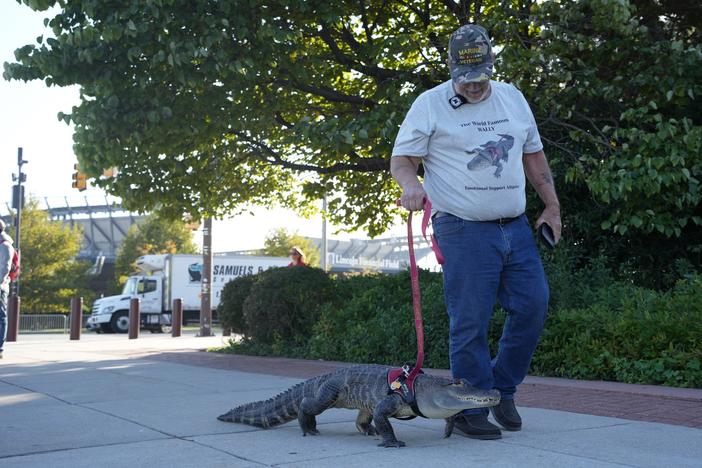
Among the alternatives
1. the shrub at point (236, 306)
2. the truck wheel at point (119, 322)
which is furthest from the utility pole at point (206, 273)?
the truck wheel at point (119, 322)

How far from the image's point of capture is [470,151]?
4055 mm

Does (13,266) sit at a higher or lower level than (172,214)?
lower

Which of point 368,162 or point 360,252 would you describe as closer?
point 368,162

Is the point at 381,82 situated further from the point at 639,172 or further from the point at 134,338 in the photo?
the point at 134,338

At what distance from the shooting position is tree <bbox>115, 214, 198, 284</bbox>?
165 ft

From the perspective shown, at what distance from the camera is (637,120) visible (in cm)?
949

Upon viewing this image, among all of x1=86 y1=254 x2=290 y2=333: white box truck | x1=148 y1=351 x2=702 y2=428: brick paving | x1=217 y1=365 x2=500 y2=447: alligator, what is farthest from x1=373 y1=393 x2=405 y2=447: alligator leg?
x1=86 y1=254 x2=290 y2=333: white box truck

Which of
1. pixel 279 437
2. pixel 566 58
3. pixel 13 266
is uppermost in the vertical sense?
pixel 566 58

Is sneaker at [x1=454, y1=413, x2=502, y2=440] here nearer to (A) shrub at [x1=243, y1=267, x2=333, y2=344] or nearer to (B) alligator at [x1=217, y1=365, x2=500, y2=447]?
(B) alligator at [x1=217, y1=365, x2=500, y2=447]

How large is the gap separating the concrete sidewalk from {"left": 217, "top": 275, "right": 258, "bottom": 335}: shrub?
16.7 ft

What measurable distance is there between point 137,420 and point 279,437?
1.15m

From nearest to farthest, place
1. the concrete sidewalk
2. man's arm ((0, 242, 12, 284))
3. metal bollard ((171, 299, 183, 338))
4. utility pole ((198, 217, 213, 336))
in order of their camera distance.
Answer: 1. the concrete sidewalk
2. man's arm ((0, 242, 12, 284))
3. utility pole ((198, 217, 213, 336))
4. metal bollard ((171, 299, 183, 338))

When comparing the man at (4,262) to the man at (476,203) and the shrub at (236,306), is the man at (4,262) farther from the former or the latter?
the man at (476,203)

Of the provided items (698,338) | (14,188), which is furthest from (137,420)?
(14,188)
